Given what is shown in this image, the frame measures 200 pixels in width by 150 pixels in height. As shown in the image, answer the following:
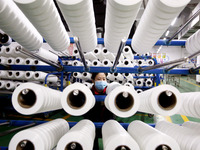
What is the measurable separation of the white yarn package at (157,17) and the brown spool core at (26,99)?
740mm

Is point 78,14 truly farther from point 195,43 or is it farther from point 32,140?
point 195,43

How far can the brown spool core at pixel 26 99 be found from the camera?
2.03ft

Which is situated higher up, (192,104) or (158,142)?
(192,104)

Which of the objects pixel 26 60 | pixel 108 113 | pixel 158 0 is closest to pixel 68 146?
pixel 158 0

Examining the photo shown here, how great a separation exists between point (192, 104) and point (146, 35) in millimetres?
472

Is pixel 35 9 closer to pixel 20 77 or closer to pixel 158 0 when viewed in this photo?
pixel 158 0

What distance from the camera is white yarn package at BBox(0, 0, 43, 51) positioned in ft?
2.02

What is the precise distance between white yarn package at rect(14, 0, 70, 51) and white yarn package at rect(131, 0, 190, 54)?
0.51 meters

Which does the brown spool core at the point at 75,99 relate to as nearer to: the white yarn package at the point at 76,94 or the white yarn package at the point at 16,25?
the white yarn package at the point at 76,94

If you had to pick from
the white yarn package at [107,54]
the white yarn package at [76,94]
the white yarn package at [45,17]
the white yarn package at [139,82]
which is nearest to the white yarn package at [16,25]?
the white yarn package at [45,17]

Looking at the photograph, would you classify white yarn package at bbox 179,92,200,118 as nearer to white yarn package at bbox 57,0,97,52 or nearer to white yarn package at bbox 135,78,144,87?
white yarn package at bbox 57,0,97,52

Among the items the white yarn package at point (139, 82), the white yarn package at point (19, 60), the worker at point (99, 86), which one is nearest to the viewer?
the worker at point (99, 86)

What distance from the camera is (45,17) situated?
64 cm

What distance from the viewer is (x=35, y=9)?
565 millimetres
